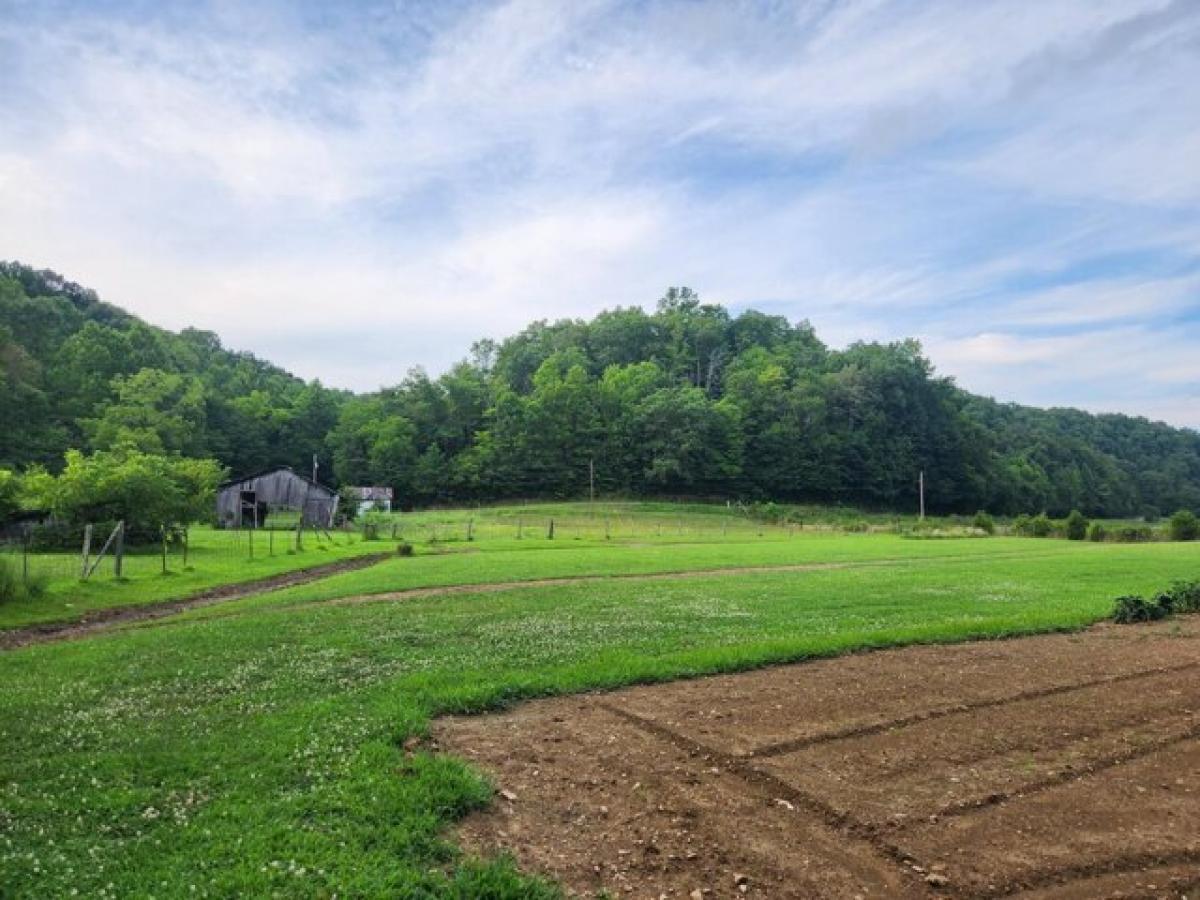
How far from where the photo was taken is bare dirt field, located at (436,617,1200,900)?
595 centimetres

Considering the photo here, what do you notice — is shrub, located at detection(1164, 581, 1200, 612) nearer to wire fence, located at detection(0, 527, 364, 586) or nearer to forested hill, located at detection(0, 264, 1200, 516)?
wire fence, located at detection(0, 527, 364, 586)

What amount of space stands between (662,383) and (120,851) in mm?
137731

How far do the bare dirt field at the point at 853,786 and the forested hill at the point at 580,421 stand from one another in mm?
83586

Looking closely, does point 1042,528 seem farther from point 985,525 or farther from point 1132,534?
point 1132,534

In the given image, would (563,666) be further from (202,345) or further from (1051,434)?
(1051,434)

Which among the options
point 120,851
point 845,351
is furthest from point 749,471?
point 120,851

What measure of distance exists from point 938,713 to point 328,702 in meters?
7.73

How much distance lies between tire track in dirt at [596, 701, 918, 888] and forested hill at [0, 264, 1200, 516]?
84.1 m

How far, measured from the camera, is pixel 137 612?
21.4 metres

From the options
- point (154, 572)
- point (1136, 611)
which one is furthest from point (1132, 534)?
point (154, 572)

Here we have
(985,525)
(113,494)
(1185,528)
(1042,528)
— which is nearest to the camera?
(113,494)

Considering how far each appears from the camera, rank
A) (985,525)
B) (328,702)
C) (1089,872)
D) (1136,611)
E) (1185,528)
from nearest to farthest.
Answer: (1089,872) < (328,702) < (1136,611) < (1185,528) < (985,525)

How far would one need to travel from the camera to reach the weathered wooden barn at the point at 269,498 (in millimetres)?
74062

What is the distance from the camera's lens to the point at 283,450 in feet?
383
